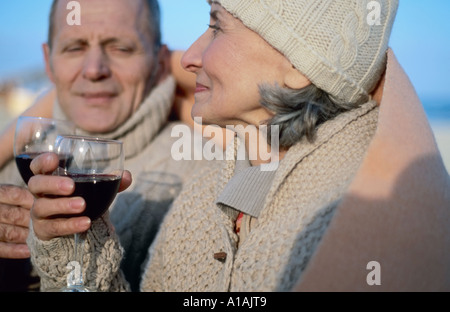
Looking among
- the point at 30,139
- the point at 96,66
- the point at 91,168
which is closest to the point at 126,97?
the point at 96,66

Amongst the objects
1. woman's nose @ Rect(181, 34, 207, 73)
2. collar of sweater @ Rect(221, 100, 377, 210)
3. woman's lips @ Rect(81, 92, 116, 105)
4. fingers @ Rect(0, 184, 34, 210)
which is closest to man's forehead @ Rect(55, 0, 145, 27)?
woman's lips @ Rect(81, 92, 116, 105)

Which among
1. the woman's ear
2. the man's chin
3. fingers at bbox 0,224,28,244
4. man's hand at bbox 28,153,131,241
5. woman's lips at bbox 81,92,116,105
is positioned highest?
woman's lips at bbox 81,92,116,105

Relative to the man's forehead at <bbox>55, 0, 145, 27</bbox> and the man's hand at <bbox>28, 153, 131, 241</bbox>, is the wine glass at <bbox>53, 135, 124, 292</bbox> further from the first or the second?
the man's forehead at <bbox>55, 0, 145, 27</bbox>

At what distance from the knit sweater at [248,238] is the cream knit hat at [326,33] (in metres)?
0.17

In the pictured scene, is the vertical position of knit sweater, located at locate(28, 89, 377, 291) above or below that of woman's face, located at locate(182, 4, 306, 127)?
below

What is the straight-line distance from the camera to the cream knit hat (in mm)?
1720

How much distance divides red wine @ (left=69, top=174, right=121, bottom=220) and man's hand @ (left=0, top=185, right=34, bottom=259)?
0.73m

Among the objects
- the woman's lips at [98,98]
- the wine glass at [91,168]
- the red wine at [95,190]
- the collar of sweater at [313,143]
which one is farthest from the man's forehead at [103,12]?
the collar of sweater at [313,143]

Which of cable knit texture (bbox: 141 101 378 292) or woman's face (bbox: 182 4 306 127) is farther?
woman's face (bbox: 182 4 306 127)

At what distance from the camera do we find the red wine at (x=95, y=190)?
5.04 feet

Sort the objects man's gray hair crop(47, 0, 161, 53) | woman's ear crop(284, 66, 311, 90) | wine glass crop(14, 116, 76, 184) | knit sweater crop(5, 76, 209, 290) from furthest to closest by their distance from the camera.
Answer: man's gray hair crop(47, 0, 161, 53), knit sweater crop(5, 76, 209, 290), wine glass crop(14, 116, 76, 184), woman's ear crop(284, 66, 311, 90)

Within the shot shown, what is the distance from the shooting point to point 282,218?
1653mm

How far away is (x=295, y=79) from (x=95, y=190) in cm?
92
